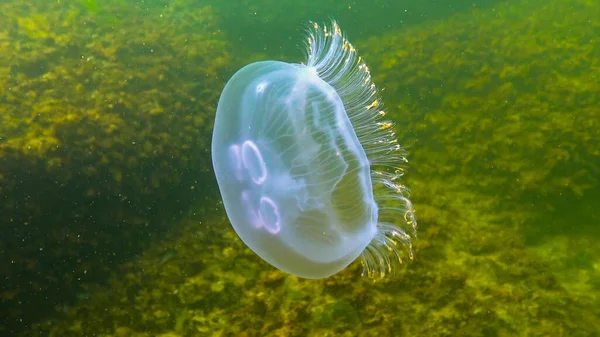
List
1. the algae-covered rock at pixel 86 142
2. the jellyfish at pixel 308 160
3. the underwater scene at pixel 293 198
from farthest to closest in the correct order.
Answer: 1. the algae-covered rock at pixel 86 142
2. the underwater scene at pixel 293 198
3. the jellyfish at pixel 308 160

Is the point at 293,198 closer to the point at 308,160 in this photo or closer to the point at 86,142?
the point at 308,160

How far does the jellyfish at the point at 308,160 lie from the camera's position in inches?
121

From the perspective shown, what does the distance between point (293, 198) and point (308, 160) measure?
0.32m

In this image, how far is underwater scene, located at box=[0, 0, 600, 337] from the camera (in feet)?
10.7

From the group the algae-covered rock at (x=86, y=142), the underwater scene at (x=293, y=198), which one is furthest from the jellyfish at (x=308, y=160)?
the algae-covered rock at (x=86, y=142)

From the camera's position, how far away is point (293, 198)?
10.2 ft

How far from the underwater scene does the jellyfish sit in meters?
0.02

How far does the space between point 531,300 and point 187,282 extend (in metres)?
3.03

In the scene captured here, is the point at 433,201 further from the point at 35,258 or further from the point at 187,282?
the point at 35,258

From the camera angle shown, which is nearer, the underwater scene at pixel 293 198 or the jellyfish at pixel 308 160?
the jellyfish at pixel 308 160

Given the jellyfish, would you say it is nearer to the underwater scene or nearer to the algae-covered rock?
the underwater scene

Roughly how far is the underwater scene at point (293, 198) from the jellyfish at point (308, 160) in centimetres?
2

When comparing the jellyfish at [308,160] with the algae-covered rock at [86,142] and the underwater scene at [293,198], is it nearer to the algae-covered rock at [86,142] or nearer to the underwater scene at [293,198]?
the underwater scene at [293,198]

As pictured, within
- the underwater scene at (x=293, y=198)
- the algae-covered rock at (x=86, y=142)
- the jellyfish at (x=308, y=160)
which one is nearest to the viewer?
the jellyfish at (x=308, y=160)
